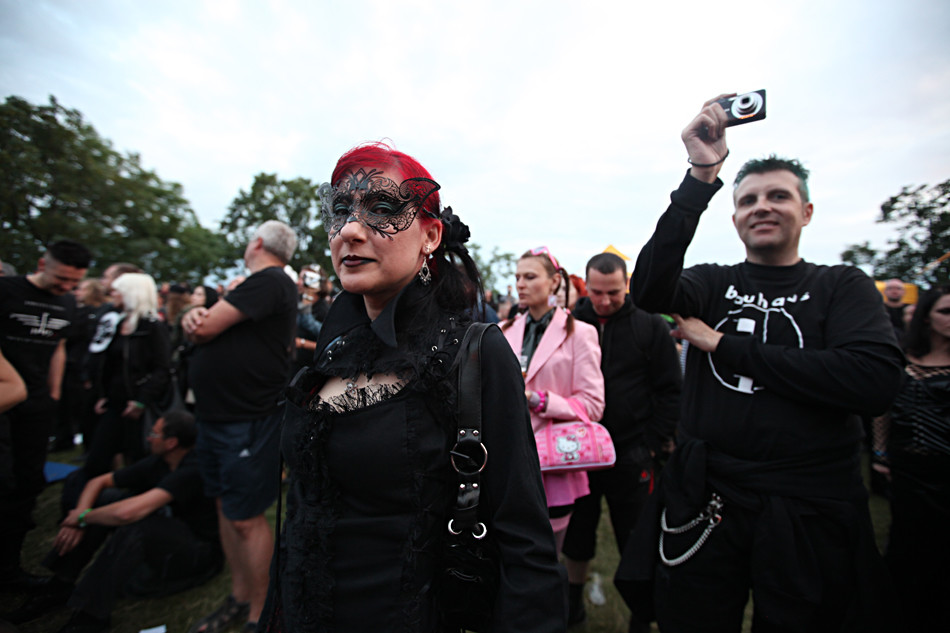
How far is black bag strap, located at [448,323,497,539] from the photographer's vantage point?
1.14 m

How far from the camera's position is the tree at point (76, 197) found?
56.5ft

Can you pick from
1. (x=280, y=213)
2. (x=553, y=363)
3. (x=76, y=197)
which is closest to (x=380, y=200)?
(x=553, y=363)

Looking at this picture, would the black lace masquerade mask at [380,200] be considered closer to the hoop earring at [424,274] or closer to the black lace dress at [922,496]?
the hoop earring at [424,274]

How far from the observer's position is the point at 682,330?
1953 millimetres

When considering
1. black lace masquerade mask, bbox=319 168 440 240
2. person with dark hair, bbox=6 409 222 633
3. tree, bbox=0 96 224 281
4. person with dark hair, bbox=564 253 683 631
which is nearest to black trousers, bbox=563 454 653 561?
person with dark hair, bbox=564 253 683 631

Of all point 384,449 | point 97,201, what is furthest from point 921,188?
point 97,201

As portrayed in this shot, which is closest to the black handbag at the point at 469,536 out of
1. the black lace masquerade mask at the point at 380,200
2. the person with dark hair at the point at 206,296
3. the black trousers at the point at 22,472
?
the black lace masquerade mask at the point at 380,200

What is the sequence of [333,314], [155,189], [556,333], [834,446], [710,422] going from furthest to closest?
[155,189] < [556,333] < [710,422] < [834,446] < [333,314]

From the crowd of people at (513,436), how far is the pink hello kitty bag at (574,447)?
116mm

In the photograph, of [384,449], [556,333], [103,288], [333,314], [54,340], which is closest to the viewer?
[384,449]

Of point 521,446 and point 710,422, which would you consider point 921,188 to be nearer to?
point 710,422

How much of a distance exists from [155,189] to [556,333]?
103 ft

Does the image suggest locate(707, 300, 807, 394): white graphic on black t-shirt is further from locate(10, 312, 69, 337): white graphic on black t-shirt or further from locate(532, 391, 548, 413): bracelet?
locate(10, 312, 69, 337): white graphic on black t-shirt

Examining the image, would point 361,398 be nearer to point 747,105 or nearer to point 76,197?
point 747,105
